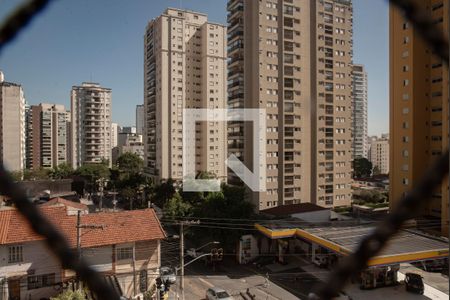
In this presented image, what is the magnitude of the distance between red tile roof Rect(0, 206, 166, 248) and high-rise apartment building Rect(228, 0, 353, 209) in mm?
13577

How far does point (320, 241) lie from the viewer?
15188 millimetres

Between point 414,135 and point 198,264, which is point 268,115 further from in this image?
point 198,264

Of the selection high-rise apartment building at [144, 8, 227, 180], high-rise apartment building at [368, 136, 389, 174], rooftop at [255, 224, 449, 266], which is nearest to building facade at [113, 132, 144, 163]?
high-rise apartment building at [144, 8, 227, 180]

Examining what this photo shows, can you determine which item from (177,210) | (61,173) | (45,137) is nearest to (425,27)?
(177,210)

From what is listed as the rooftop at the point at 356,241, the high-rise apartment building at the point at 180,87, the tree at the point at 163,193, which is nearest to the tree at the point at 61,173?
the high-rise apartment building at the point at 180,87

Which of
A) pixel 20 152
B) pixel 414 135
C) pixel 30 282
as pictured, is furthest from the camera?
pixel 20 152

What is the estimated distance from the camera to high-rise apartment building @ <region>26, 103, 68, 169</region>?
2244 inches

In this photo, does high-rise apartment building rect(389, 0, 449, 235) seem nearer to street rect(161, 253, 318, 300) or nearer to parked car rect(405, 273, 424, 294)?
parked car rect(405, 273, 424, 294)

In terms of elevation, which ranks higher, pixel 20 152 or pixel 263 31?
pixel 263 31

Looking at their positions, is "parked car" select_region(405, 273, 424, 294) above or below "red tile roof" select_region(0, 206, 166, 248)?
below

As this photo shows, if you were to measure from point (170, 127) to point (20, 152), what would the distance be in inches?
866

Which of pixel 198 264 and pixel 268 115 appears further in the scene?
pixel 268 115

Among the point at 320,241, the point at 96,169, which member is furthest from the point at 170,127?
the point at 320,241

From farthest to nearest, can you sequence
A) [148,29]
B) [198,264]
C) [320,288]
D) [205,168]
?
[148,29] < [205,168] < [198,264] < [320,288]
